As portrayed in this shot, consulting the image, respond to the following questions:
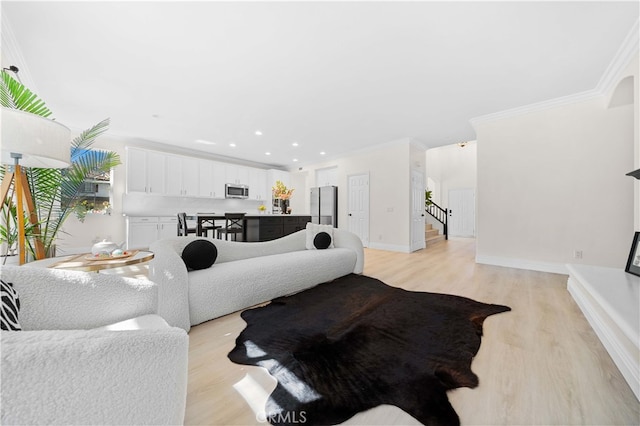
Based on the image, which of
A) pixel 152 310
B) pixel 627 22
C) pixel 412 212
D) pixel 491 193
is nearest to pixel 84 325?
pixel 152 310

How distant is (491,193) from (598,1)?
278 centimetres

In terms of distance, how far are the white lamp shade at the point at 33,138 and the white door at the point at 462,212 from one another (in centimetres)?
1017

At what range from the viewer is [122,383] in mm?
645

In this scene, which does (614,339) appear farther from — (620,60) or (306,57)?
(306,57)

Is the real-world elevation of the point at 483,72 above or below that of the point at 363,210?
above

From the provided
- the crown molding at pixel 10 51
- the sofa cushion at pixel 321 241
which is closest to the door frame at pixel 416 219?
the sofa cushion at pixel 321 241

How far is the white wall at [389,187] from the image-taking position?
5.57 meters

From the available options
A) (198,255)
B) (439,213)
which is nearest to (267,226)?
(198,255)

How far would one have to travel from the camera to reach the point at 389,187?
5.90 meters

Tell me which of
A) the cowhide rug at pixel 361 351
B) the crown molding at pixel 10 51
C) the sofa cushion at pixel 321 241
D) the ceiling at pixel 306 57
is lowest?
the cowhide rug at pixel 361 351

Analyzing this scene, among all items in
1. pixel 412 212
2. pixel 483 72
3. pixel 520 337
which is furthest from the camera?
pixel 412 212

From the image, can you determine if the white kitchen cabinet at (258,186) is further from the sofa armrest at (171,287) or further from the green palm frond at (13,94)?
the sofa armrest at (171,287)

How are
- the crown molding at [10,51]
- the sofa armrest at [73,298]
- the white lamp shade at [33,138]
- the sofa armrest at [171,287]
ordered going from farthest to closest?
the crown molding at [10,51] → the sofa armrest at [171,287] → the white lamp shade at [33,138] → the sofa armrest at [73,298]

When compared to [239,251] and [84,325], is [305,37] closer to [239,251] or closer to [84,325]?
[239,251]
